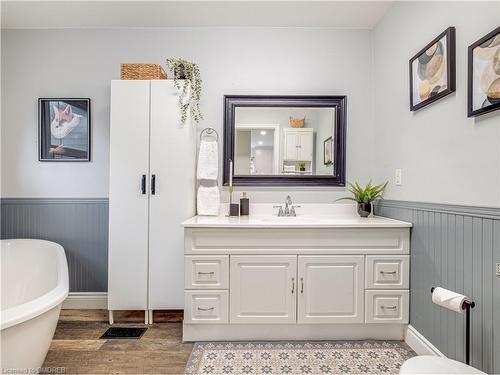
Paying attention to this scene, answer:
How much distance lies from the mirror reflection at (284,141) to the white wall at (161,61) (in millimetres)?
172

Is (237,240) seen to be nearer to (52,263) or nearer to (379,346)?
(379,346)

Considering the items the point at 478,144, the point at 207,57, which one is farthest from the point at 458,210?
the point at 207,57

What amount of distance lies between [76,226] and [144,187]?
34.7 inches

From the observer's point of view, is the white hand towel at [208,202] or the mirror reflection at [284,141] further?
the mirror reflection at [284,141]

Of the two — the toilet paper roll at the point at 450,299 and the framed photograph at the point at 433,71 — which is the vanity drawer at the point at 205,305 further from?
the framed photograph at the point at 433,71

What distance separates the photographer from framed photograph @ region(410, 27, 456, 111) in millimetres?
1552

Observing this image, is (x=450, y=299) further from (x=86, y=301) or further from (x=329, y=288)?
(x=86, y=301)

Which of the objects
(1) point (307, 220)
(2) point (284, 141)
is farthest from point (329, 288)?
(2) point (284, 141)

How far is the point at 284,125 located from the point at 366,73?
2.86 feet

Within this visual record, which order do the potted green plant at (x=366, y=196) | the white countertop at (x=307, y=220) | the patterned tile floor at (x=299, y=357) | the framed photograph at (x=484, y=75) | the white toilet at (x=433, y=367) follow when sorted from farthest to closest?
the potted green plant at (x=366, y=196), the white countertop at (x=307, y=220), the patterned tile floor at (x=299, y=357), the framed photograph at (x=484, y=75), the white toilet at (x=433, y=367)

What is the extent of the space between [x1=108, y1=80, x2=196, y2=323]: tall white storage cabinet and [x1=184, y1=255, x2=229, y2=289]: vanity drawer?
35 centimetres

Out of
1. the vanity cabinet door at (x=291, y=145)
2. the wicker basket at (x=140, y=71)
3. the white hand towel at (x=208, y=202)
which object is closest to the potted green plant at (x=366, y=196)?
the vanity cabinet door at (x=291, y=145)

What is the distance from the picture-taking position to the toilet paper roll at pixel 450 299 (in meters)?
1.32

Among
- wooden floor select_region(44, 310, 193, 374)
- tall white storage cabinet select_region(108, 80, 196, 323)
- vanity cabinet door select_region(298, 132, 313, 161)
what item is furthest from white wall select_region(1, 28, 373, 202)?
wooden floor select_region(44, 310, 193, 374)
